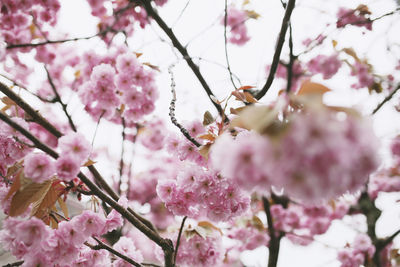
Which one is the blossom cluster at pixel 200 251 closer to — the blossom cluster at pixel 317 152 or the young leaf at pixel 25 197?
the young leaf at pixel 25 197

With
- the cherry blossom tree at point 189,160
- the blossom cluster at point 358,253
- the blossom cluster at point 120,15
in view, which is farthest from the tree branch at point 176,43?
the blossom cluster at point 358,253

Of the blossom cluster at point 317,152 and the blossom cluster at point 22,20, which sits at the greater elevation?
the blossom cluster at point 22,20

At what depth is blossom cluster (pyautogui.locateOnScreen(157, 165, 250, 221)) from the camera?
117 cm

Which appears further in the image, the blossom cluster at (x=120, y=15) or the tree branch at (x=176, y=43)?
the blossom cluster at (x=120, y=15)

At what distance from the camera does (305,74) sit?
3770 mm

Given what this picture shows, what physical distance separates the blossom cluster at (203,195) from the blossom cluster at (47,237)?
34 centimetres

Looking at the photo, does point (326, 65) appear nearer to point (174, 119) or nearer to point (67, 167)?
point (174, 119)

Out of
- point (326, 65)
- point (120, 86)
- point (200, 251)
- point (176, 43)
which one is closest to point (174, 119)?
point (200, 251)

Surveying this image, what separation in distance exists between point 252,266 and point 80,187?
261 centimetres

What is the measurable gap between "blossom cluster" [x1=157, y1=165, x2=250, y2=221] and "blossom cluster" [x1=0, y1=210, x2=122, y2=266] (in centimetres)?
34

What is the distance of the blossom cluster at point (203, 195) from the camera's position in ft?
3.85

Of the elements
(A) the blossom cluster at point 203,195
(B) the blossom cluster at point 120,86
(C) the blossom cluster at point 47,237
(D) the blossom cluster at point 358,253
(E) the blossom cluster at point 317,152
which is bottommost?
(C) the blossom cluster at point 47,237

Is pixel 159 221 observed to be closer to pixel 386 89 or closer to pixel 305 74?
pixel 305 74

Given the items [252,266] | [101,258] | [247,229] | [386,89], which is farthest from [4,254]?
[386,89]
